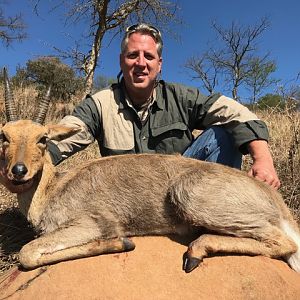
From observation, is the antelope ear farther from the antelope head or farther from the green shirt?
the green shirt

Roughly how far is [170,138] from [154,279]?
9.77ft

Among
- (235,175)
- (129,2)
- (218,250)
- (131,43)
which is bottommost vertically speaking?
(218,250)

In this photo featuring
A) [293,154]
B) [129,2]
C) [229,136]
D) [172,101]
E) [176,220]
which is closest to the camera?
[176,220]

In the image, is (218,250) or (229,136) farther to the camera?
(229,136)

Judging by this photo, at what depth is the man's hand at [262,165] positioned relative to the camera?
16.8ft

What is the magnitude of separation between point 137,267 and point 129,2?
16085 millimetres

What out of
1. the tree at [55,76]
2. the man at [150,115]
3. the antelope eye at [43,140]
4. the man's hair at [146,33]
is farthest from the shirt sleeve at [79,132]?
the tree at [55,76]

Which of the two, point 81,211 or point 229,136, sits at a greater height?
point 229,136

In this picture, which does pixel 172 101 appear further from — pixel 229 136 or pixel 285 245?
pixel 285 245

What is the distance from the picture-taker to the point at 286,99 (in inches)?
333

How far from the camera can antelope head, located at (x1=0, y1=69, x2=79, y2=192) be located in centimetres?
439

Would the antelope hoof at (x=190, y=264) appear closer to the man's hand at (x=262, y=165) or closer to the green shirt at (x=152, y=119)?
the man's hand at (x=262, y=165)

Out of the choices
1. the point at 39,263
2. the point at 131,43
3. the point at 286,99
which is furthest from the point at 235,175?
the point at 286,99

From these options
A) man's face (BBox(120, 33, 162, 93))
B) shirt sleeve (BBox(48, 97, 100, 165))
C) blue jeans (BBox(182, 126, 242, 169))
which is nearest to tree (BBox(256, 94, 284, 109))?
blue jeans (BBox(182, 126, 242, 169))
